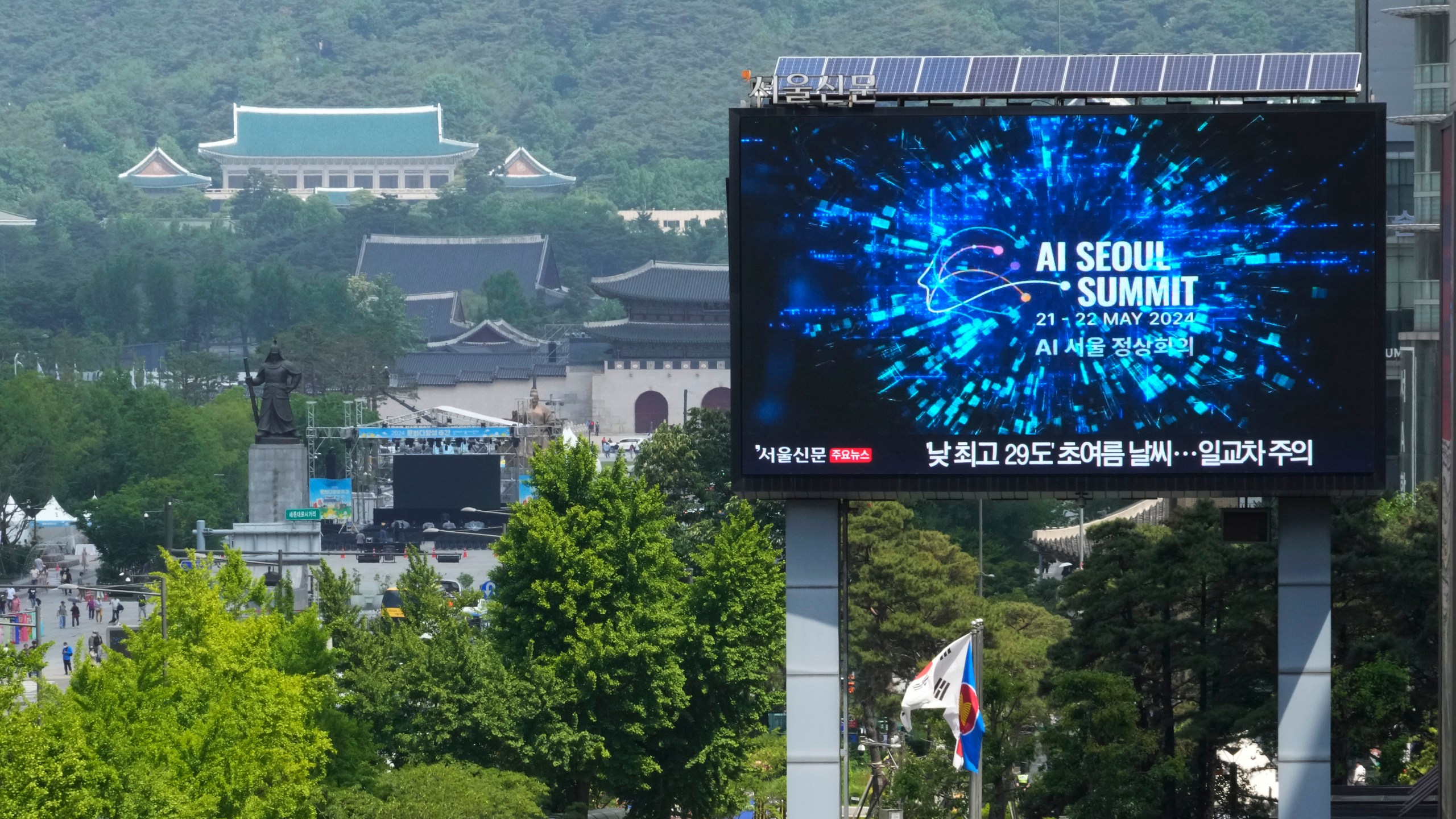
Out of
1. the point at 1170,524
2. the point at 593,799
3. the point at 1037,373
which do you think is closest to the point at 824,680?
the point at 1037,373

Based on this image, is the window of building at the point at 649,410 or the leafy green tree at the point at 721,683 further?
the window of building at the point at 649,410

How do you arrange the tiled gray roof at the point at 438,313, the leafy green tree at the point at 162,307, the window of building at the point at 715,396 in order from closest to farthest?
the window of building at the point at 715,396 < the leafy green tree at the point at 162,307 < the tiled gray roof at the point at 438,313

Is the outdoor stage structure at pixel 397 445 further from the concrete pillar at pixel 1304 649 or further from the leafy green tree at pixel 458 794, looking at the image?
the concrete pillar at pixel 1304 649

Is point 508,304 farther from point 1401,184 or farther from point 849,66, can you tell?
point 849,66

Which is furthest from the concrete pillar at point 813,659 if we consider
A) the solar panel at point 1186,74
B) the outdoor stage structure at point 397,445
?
Result: the outdoor stage structure at point 397,445

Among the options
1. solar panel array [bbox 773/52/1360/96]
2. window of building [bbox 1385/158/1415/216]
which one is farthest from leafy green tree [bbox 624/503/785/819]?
window of building [bbox 1385/158/1415/216]

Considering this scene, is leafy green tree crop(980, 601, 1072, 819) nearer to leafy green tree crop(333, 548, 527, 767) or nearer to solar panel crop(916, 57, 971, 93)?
solar panel crop(916, 57, 971, 93)

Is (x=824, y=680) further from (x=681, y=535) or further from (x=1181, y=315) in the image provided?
(x=681, y=535)
